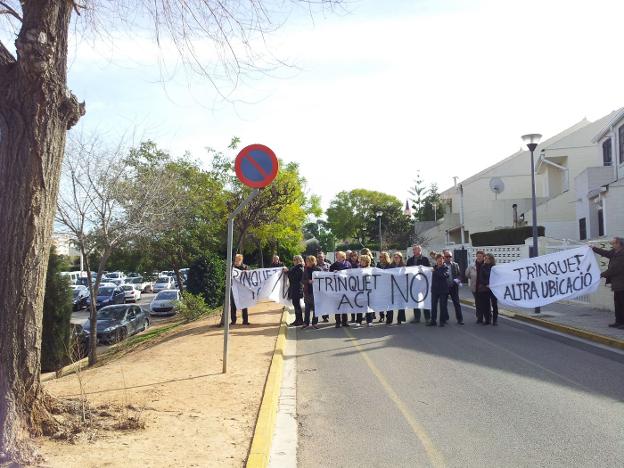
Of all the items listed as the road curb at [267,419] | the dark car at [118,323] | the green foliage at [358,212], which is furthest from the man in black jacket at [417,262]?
the green foliage at [358,212]

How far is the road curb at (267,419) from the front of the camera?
16.3 feet

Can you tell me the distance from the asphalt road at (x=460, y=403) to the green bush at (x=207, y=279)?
1237cm

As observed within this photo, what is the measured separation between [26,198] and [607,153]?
28463 mm

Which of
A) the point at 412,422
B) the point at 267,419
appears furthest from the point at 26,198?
the point at 412,422

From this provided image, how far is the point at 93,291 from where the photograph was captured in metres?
15.6

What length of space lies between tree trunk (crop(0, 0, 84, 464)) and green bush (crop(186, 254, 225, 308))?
17.9m

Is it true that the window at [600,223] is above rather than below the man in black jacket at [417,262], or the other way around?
above

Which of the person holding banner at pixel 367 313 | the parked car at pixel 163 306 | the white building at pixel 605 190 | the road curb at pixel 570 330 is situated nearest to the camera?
the road curb at pixel 570 330

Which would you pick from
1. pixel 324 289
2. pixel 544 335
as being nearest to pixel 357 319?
pixel 324 289

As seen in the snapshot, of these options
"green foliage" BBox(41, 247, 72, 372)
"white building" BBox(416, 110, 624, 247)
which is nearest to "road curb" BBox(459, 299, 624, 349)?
"green foliage" BBox(41, 247, 72, 372)

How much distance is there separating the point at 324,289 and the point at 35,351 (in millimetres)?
9297

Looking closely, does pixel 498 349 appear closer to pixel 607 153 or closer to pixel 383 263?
pixel 383 263

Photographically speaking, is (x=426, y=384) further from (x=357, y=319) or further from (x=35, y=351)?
(x=357, y=319)

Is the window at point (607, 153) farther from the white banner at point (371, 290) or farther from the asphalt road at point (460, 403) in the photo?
the asphalt road at point (460, 403)
